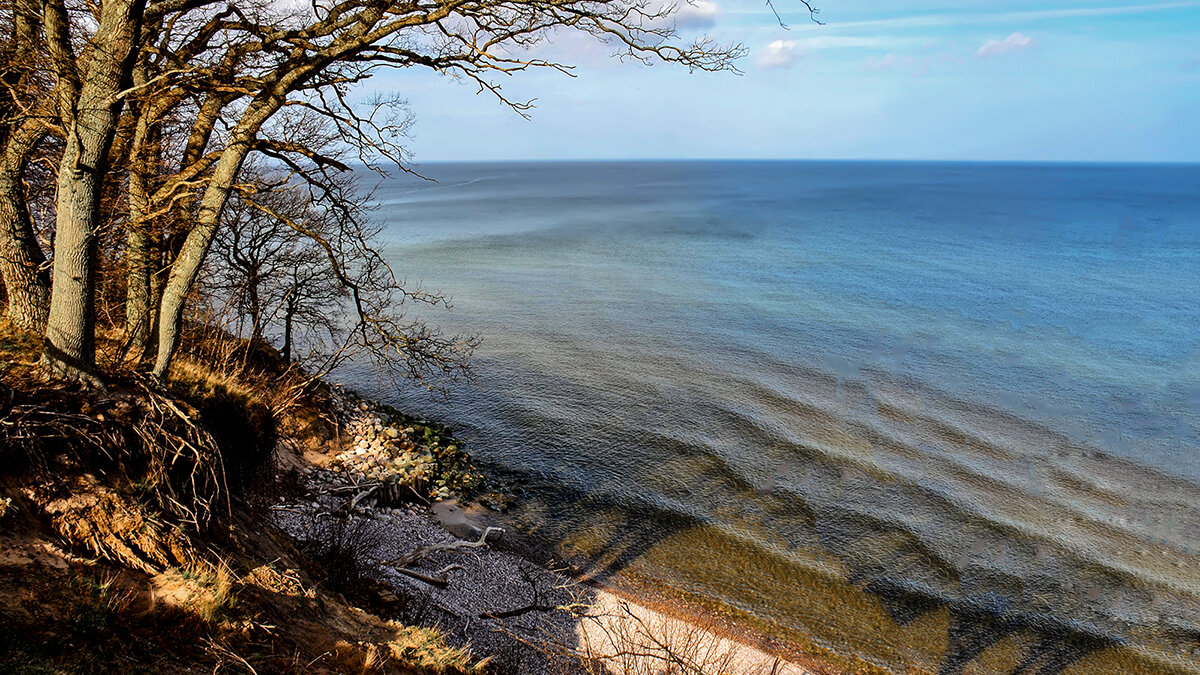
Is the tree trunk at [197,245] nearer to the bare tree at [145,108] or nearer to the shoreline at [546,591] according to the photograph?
the bare tree at [145,108]

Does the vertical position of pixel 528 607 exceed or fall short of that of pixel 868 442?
it falls short

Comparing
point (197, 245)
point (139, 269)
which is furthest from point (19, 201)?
point (197, 245)

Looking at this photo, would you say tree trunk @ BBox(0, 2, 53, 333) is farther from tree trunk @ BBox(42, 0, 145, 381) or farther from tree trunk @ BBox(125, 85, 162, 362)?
tree trunk @ BBox(42, 0, 145, 381)

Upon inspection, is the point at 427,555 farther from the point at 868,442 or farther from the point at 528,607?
the point at 868,442

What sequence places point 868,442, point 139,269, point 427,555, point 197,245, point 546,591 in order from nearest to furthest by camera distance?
point 197,245 < point 139,269 < point 427,555 < point 546,591 < point 868,442

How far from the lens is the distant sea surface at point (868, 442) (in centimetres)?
1513

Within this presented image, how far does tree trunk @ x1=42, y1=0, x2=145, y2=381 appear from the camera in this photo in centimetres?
691

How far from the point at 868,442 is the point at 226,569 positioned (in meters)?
19.2

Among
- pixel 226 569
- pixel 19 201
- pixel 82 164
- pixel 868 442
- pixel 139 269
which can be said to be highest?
pixel 82 164

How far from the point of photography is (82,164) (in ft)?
23.5

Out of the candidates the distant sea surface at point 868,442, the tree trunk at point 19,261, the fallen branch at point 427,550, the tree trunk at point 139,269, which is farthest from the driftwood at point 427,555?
the tree trunk at point 19,261

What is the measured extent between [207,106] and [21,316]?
193 inches

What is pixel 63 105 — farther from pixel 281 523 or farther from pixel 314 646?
pixel 281 523

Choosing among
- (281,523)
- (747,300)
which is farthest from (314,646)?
(747,300)
